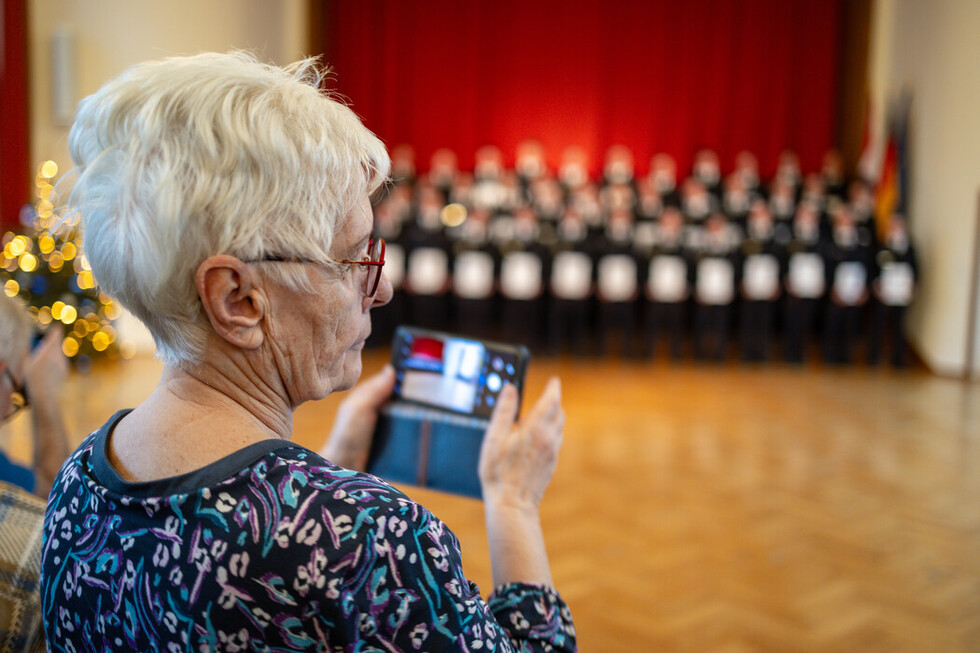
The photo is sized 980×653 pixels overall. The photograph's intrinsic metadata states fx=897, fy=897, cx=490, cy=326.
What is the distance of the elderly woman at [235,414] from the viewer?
75cm

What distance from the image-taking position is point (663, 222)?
761cm

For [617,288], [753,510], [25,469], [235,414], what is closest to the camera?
[235,414]

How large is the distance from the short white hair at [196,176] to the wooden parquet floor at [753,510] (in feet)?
7.07

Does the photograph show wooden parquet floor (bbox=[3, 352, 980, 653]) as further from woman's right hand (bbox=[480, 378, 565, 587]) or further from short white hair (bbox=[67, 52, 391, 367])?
short white hair (bbox=[67, 52, 391, 367])

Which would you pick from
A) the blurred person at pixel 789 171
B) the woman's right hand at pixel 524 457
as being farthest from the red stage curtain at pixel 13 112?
the blurred person at pixel 789 171

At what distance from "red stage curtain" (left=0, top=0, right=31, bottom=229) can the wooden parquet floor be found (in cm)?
140

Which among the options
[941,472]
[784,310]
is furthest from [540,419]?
[784,310]

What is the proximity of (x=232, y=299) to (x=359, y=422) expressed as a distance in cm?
74

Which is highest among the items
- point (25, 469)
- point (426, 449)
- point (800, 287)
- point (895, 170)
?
point (895, 170)

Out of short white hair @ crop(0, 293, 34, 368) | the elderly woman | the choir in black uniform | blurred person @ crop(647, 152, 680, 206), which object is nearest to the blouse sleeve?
the elderly woman

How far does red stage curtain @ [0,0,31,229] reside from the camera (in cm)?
638

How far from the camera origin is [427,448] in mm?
1539

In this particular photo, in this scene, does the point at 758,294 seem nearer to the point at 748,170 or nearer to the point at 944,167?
the point at 944,167

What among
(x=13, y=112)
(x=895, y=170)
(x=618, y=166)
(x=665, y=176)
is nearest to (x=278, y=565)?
(x=13, y=112)
